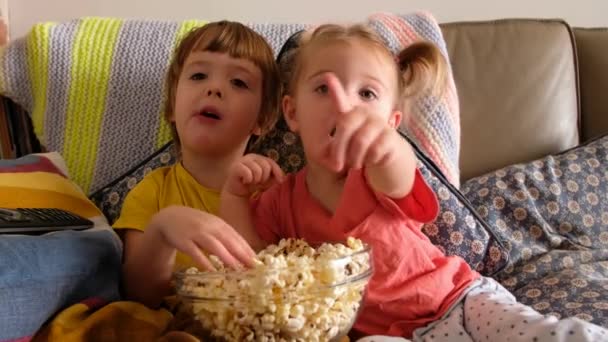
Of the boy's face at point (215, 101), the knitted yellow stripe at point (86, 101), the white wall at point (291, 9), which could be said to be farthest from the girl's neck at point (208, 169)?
the white wall at point (291, 9)

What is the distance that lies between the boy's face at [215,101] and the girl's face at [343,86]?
13 centimetres

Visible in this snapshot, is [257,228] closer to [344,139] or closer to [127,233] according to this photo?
[127,233]

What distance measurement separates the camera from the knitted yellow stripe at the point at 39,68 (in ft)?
3.93

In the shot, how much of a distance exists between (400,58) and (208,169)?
36 cm

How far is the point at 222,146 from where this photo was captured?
1.05 metres

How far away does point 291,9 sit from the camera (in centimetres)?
172

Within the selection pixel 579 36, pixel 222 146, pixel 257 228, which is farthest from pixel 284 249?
pixel 579 36

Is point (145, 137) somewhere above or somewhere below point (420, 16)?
below

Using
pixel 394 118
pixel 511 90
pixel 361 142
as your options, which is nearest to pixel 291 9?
pixel 511 90

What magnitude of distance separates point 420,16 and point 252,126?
0.44m

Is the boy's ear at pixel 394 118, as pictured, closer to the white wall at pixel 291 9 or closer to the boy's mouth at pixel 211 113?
the boy's mouth at pixel 211 113

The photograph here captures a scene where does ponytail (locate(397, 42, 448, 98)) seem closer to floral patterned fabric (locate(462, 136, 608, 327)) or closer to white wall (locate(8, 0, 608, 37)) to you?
floral patterned fabric (locate(462, 136, 608, 327))

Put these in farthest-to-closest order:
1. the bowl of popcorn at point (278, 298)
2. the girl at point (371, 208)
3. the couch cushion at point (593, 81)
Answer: the couch cushion at point (593, 81), the girl at point (371, 208), the bowl of popcorn at point (278, 298)

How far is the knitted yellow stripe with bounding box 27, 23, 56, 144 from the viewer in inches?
47.2
